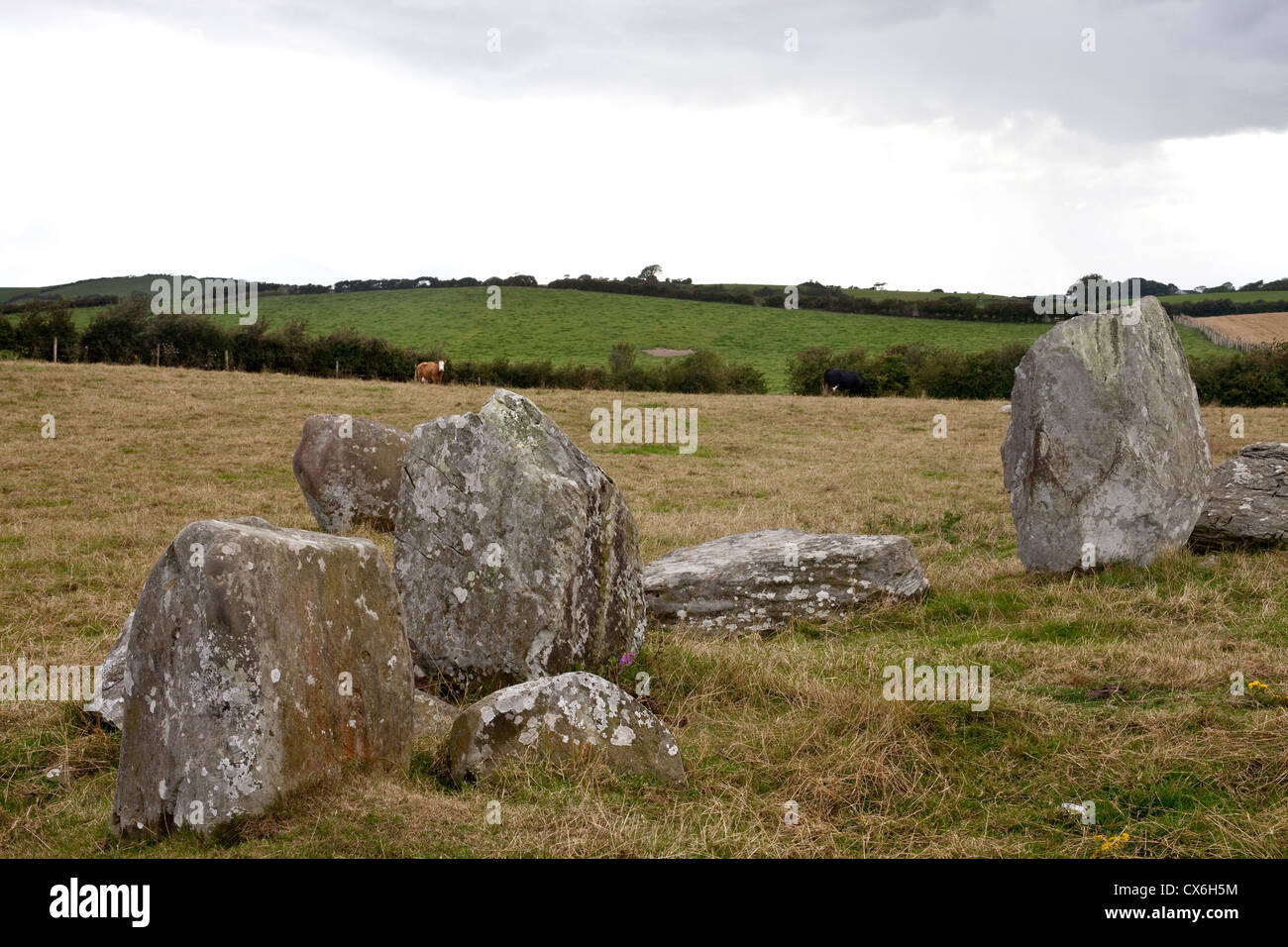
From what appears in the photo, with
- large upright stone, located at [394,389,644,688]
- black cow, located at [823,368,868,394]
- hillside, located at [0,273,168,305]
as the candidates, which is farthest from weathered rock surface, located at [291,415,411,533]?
hillside, located at [0,273,168,305]

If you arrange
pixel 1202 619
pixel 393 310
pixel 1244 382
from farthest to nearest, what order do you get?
pixel 393 310
pixel 1244 382
pixel 1202 619

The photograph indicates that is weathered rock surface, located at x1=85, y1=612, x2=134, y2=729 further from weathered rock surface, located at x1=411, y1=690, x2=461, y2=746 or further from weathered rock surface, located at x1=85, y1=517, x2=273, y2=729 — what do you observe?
weathered rock surface, located at x1=411, y1=690, x2=461, y2=746

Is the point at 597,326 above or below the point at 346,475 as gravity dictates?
above

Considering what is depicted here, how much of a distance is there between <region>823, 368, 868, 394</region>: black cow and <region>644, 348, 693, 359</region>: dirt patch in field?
1517cm

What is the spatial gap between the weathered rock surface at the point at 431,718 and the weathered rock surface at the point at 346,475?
9470 mm

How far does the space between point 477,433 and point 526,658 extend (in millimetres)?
2073

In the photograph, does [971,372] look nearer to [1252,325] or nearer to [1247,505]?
[1252,325]

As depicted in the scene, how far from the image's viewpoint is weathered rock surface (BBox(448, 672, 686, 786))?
638 centimetres

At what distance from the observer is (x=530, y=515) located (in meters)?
8.75

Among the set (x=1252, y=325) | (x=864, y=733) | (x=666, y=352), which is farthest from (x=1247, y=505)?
(x=1252, y=325)

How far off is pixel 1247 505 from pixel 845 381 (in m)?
33.6

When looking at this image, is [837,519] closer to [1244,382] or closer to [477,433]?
[477,433]

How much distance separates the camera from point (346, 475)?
56.4 feet
